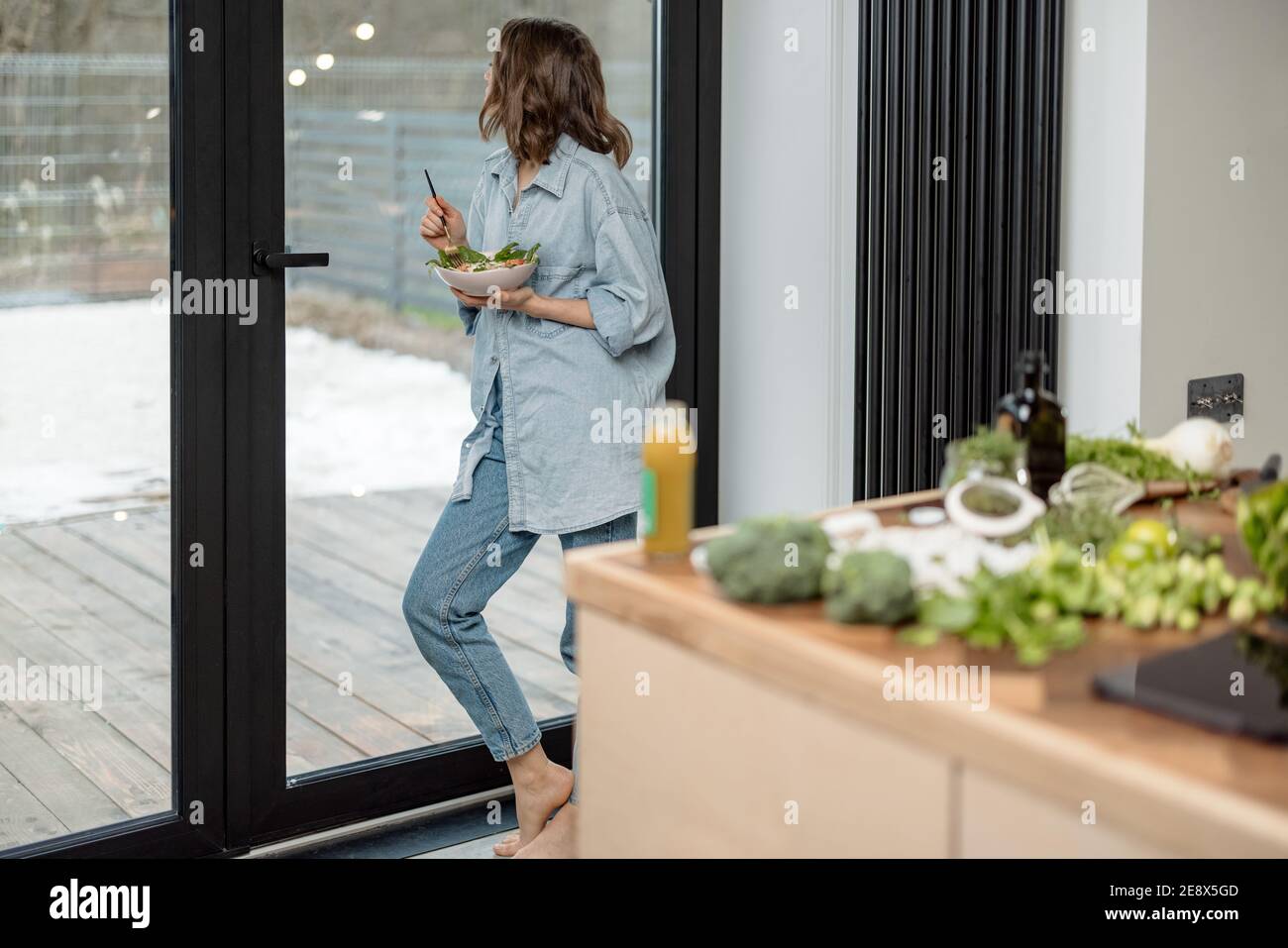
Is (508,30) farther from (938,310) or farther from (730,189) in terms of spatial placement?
(938,310)

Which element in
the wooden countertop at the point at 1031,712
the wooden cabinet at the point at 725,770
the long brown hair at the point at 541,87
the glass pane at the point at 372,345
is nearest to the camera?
the wooden countertop at the point at 1031,712

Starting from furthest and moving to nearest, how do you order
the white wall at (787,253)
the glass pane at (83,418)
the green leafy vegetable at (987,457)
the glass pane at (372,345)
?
the white wall at (787,253), the glass pane at (372,345), the glass pane at (83,418), the green leafy vegetable at (987,457)

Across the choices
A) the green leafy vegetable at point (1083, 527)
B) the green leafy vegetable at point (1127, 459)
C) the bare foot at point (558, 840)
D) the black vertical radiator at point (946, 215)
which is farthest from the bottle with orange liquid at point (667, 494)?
the black vertical radiator at point (946, 215)

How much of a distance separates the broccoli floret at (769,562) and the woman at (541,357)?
1289 mm

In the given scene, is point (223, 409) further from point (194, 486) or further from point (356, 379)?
point (356, 379)

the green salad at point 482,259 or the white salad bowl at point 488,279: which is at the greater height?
the green salad at point 482,259

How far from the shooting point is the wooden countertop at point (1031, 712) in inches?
40.6

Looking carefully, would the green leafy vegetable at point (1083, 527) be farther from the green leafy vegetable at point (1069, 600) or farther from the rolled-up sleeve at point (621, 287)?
the rolled-up sleeve at point (621, 287)

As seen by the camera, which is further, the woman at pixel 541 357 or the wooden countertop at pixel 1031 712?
the woman at pixel 541 357

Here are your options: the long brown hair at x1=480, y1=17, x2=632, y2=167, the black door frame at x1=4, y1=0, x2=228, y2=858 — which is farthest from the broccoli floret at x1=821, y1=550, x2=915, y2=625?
the black door frame at x1=4, y1=0, x2=228, y2=858

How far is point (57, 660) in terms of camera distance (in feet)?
8.87

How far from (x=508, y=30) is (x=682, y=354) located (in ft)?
3.04

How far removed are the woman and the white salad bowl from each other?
5 cm

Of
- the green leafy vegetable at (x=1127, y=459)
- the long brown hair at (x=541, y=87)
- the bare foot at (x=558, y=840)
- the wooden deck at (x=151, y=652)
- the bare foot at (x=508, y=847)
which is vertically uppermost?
the long brown hair at (x=541, y=87)
